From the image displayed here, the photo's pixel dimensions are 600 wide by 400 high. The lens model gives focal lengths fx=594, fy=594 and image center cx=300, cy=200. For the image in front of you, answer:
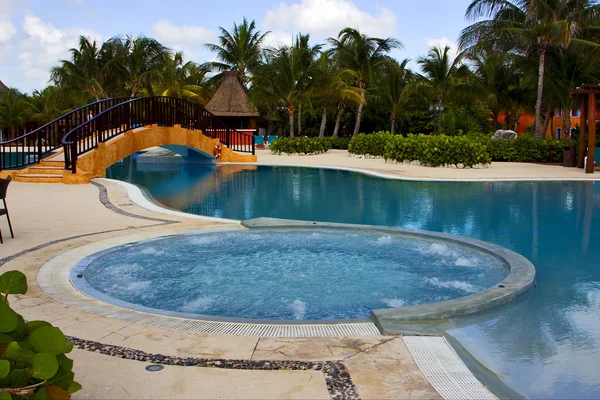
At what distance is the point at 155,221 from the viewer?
9367 mm

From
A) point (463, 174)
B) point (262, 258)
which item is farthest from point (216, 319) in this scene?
point (463, 174)

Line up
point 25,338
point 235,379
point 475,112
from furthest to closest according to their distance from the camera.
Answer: point 475,112
point 235,379
point 25,338

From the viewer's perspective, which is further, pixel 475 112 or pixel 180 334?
pixel 475 112

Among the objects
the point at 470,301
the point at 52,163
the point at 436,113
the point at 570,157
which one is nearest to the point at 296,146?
the point at 436,113

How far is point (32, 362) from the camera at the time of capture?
2.26m

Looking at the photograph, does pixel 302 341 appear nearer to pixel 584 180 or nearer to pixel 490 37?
pixel 584 180

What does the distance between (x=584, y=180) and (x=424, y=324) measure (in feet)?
49.1

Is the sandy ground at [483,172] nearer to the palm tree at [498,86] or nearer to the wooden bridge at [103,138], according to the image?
the wooden bridge at [103,138]

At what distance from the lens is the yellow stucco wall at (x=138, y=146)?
51.7 ft

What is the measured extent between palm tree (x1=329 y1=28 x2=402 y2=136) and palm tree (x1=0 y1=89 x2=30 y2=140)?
2514 centimetres

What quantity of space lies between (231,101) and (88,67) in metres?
9.29

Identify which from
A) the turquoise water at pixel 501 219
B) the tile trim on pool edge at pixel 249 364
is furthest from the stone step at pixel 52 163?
the tile trim on pool edge at pixel 249 364

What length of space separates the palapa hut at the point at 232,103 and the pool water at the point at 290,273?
29124 millimetres

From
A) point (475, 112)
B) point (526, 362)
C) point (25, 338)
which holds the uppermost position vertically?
point (475, 112)
